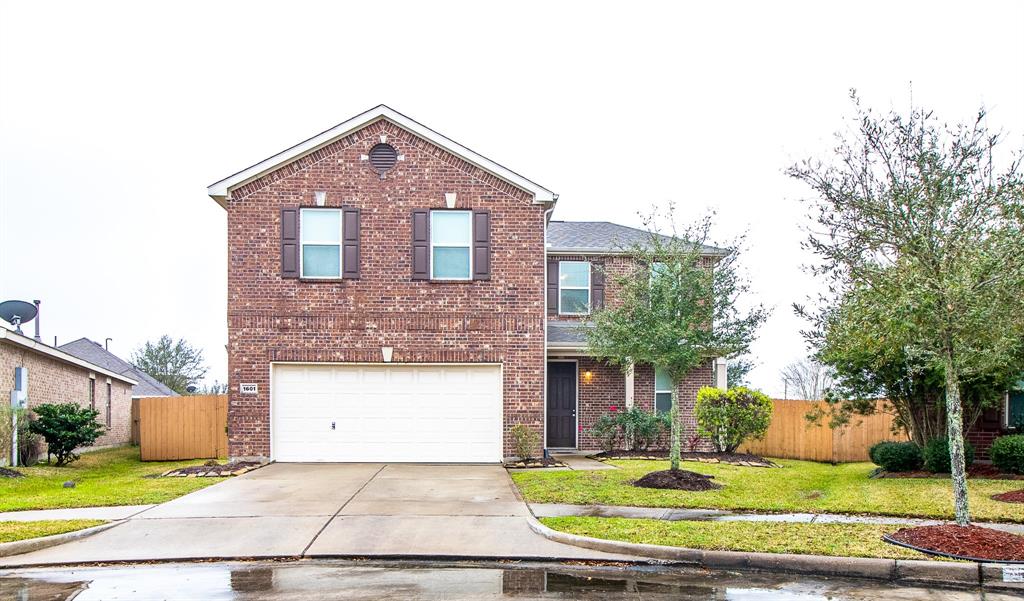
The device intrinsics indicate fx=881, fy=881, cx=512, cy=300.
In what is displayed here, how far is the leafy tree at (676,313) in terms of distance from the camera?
14680 mm

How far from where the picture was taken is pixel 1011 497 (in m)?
12.8

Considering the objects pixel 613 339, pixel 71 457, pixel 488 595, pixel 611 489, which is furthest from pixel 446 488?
pixel 71 457

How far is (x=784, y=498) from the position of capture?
43.8ft

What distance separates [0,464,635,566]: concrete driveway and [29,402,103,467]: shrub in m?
7.19

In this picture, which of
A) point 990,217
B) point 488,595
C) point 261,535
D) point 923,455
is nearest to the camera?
point 488,595

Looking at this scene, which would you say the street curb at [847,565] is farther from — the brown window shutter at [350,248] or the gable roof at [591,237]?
the gable roof at [591,237]

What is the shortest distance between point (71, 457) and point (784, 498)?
16.8 m

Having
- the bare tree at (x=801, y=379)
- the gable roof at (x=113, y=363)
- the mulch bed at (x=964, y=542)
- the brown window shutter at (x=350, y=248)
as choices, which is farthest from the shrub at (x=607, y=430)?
the bare tree at (x=801, y=379)

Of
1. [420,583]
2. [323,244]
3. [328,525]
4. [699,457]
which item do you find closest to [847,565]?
[420,583]

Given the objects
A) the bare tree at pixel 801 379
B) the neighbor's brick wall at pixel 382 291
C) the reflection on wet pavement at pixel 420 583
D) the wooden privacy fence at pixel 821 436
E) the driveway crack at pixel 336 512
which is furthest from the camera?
the bare tree at pixel 801 379

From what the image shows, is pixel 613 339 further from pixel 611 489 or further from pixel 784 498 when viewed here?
pixel 784 498

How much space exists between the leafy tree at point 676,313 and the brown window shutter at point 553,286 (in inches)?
297

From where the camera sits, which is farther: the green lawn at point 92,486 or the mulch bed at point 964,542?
the green lawn at point 92,486

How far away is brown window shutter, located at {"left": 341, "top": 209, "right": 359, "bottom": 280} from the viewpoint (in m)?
18.6
